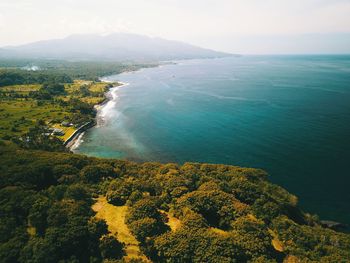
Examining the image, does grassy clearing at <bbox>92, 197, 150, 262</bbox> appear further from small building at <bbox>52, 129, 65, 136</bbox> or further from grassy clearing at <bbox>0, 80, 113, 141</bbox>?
small building at <bbox>52, 129, 65, 136</bbox>

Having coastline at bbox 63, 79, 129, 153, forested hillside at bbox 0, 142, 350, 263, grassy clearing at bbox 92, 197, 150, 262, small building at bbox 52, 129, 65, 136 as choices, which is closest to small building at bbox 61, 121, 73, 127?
coastline at bbox 63, 79, 129, 153

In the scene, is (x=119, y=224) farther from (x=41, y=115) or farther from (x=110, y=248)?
(x=41, y=115)

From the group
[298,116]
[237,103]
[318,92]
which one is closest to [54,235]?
[298,116]

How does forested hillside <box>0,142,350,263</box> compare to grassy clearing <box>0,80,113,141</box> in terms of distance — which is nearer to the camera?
forested hillside <box>0,142,350,263</box>

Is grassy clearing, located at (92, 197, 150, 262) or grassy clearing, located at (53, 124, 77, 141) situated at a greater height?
grassy clearing, located at (92, 197, 150, 262)

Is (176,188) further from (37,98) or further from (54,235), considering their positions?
(37,98)

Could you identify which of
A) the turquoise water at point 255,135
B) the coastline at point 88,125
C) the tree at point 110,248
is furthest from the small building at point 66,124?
the tree at point 110,248

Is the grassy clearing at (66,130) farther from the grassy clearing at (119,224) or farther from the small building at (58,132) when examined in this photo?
the grassy clearing at (119,224)

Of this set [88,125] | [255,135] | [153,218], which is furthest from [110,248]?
[88,125]
